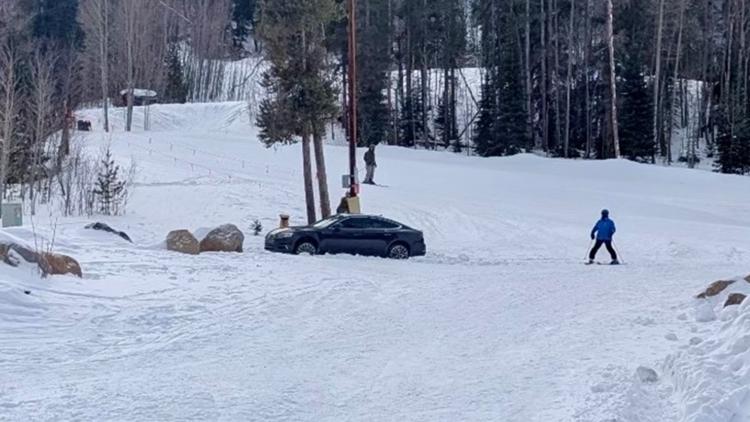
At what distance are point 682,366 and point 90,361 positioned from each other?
624cm

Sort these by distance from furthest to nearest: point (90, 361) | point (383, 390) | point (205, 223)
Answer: point (205, 223), point (90, 361), point (383, 390)

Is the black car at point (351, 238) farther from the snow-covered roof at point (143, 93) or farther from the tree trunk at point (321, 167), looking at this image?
the snow-covered roof at point (143, 93)

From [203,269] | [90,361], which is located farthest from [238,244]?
[90,361]

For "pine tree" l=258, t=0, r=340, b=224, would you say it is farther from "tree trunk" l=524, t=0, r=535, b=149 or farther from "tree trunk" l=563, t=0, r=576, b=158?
"tree trunk" l=524, t=0, r=535, b=149

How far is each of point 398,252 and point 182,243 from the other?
6221 millimetres

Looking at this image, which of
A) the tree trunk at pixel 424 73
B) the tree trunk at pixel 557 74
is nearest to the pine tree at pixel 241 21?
the tree trunk at pixel 424 73

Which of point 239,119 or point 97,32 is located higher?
point 97,32

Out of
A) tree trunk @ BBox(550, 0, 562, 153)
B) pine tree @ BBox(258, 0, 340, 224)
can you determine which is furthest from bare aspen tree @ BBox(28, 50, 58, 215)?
tree trunk @ BBox(550, 0, 562, 153)

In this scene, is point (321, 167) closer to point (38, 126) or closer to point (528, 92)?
point (38, 126)

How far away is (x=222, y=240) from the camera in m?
21.4

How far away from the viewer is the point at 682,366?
336 inches

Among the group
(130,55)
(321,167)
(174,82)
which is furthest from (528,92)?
(174,82)

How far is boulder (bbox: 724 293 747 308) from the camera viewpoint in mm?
11523

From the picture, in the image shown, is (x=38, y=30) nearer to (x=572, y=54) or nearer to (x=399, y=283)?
(x=572, y=54)
